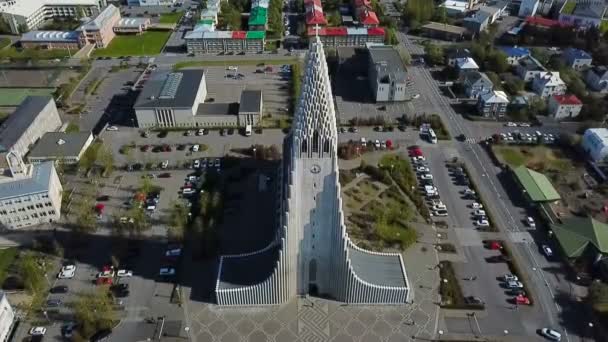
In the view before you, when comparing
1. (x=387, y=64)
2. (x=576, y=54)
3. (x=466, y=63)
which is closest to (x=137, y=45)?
(x=387, y=64)

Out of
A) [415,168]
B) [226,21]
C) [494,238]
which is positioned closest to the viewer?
[494,238]

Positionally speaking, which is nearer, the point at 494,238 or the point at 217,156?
the point at 494,238

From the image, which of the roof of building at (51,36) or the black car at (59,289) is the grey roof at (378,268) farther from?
the roof of building at (51,36)

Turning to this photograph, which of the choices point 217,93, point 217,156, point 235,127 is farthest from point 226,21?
point 217,156

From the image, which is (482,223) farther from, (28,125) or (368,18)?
(368,18)

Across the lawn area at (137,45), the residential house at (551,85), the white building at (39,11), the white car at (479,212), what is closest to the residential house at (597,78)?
the residential house at (551,85)

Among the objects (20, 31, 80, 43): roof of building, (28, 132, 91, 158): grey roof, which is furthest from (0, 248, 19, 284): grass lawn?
(20, 31, 80, 43): roof of building

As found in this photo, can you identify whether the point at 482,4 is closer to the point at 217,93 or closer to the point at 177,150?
the point at 217,93
